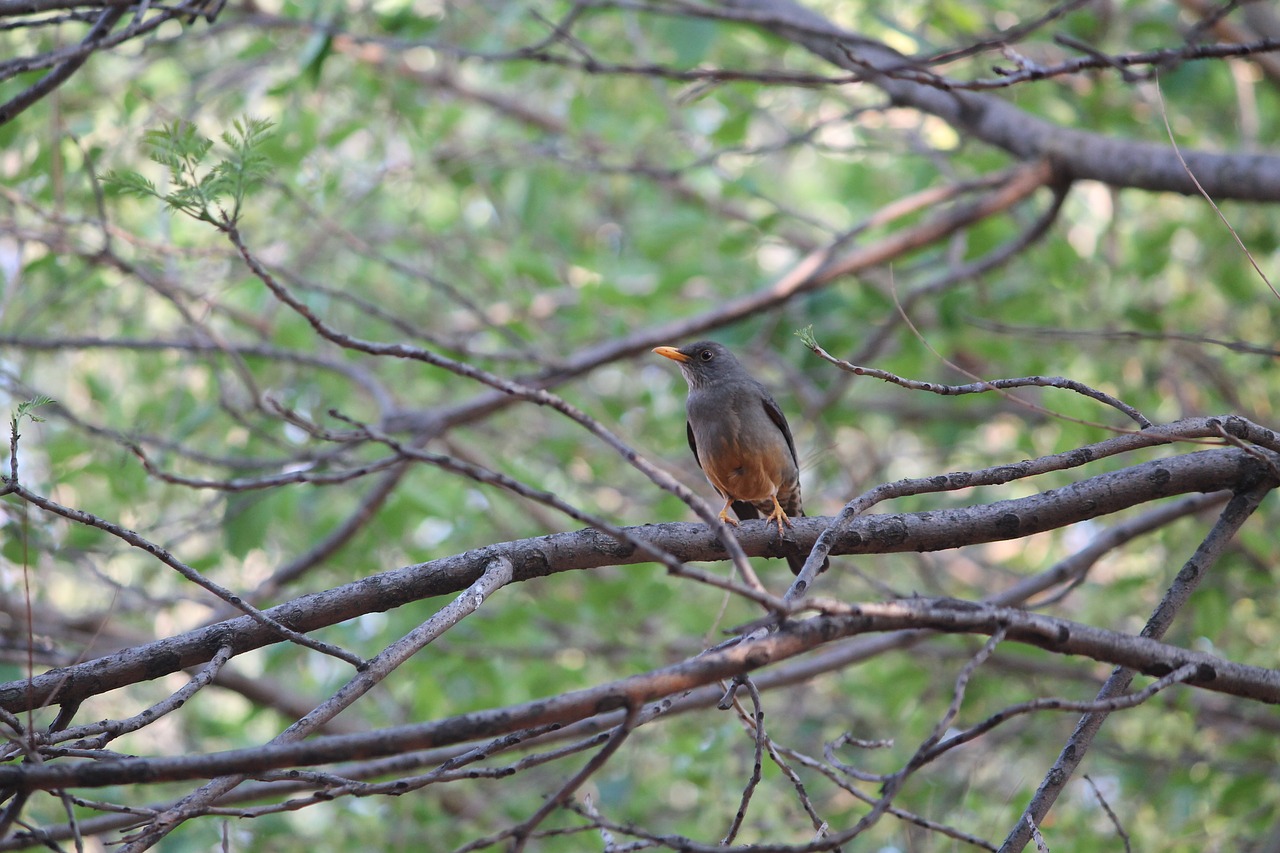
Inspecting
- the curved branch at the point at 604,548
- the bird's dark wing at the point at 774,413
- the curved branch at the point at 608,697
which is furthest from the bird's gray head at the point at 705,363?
the curved branch at the point at 608,697

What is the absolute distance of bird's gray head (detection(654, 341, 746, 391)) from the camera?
577cm

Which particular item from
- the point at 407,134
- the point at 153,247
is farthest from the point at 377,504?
the point at 407,134

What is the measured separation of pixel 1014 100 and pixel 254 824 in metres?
6.02

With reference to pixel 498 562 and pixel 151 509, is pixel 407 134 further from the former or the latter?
pixel 498 562

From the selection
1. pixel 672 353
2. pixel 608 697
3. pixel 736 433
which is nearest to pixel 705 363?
pixel 672 353

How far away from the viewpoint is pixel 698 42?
223 inches

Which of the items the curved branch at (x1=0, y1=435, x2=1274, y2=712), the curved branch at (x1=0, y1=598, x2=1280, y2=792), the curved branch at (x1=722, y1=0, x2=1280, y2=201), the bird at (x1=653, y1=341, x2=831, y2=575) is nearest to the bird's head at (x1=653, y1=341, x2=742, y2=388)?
the bird at (x1=653, y1=341, x2=831, y2=575)

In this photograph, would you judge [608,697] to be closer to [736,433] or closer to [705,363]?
[736,433]

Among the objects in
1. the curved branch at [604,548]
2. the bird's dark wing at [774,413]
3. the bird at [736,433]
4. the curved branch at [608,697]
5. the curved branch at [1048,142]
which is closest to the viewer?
the curved branch at [608,697]

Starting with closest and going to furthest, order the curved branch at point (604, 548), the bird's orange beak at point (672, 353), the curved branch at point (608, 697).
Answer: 1. the curved branch at point (608, 697)
2. the curved branch at point (604, 548)
3. the bird's orange beak at point (672, 353)

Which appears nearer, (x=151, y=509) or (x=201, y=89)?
(x=151, y=509)

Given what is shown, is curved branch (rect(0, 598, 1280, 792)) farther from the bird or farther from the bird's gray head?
the bird's gray head

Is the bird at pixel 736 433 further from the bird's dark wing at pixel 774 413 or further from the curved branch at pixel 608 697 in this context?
the curved branch at pixel 608 697

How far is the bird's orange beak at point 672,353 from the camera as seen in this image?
555cm
